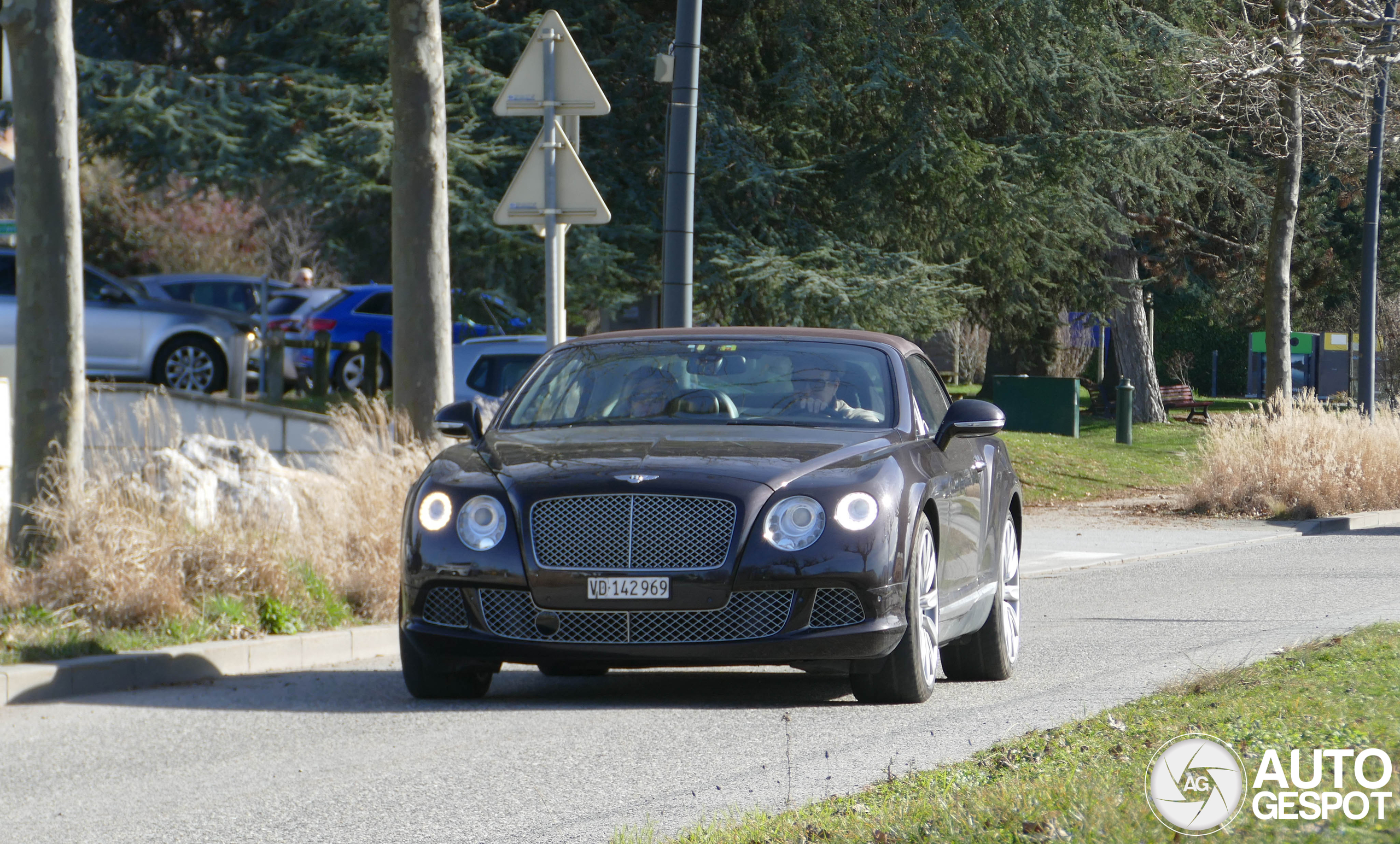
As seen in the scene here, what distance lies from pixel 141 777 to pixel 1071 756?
10.9 feet

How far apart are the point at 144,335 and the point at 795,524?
1452 centimetres

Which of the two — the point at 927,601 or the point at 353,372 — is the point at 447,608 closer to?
the point at 927,601

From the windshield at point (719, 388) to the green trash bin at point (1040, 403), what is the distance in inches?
925

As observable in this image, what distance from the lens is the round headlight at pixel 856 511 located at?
22.9ft

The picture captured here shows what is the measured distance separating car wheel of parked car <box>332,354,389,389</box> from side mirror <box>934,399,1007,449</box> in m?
15.7

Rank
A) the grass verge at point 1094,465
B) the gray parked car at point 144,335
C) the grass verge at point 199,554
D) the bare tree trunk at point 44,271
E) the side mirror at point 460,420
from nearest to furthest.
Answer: the side mirror at point 460,420, the grass verge at point 199,554, the bare tree trunk at point 44,271, the gray parked car at point 144,335, the grass verge at point 1094,465

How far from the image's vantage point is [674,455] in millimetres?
7227

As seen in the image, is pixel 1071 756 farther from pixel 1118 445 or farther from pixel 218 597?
pixel 1118 445

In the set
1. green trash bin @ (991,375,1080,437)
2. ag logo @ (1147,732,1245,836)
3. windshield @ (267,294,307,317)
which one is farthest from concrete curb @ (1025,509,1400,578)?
windshield @ (267,294,307,317)

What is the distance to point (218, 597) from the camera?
9320 millimetres

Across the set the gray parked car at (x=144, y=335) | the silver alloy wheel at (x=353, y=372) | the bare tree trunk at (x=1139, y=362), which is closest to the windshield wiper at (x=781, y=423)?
the gray parked car at (x=144, y=335)

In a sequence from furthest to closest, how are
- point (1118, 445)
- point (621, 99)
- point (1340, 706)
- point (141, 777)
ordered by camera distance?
point (1118, 445)
point (621, 99)
point (141, 777)
point (1340, 706)

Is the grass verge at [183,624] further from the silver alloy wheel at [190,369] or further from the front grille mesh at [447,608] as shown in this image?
the silver alloy wheel at [190,369]

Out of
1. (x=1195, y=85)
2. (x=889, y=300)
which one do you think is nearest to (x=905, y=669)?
(x=889, y=300)
